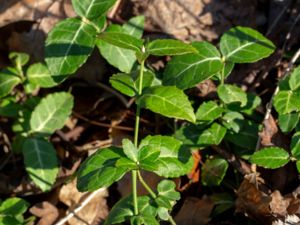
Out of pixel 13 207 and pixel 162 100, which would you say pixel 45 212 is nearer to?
pixel 13 207

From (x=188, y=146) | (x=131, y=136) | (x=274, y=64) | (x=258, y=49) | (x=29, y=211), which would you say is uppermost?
(x=258, y=49)

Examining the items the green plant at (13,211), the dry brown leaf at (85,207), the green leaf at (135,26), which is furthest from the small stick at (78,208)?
the green leaf at (135,26)

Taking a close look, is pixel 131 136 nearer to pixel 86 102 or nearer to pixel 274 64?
pixel 86 102

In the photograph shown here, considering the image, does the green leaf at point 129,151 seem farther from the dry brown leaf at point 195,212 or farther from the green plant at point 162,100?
the dry brown leaf at point 195,212

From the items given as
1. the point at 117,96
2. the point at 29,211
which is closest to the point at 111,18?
the point at 117,96

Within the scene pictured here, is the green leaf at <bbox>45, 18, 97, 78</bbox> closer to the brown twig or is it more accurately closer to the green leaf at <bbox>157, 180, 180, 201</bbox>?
the green leaf at <bbox>157, 180, 180, 201</bbox>
